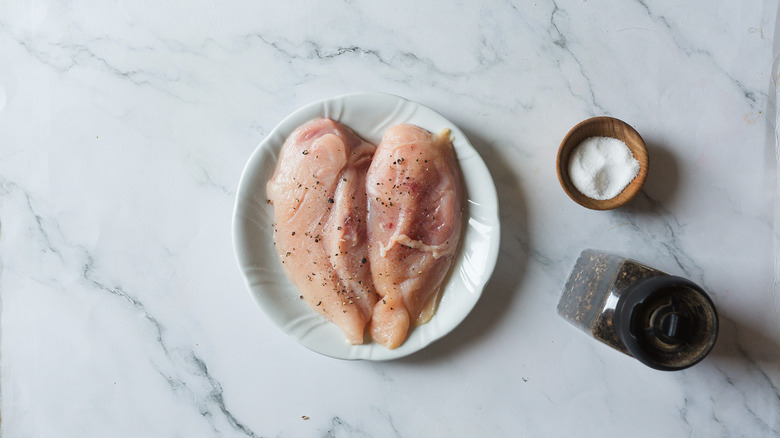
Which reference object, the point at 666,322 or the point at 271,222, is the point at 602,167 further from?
the point at 271,222

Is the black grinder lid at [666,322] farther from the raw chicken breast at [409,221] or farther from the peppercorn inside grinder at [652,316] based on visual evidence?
the raw chicken breast at [409,221]

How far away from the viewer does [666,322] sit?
1.15 metres

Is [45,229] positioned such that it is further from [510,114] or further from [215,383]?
[510,114]

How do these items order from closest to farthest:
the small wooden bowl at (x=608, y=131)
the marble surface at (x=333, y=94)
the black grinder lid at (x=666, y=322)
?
1. the black grinder lid at (x=666, y=322)
2. the small wooden bowl at (x=608, y=131)
3. the marble surface at (x=333, y=94)

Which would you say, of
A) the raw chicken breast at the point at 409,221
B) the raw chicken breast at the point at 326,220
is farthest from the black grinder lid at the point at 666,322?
the raw chicken breast at the point at 326,220

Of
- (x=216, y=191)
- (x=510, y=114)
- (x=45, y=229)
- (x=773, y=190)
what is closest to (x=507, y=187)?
(x=510, y=114)

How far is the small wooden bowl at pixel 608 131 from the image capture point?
54.8 inches

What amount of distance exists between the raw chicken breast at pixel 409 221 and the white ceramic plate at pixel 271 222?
4cm

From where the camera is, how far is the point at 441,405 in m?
1.55

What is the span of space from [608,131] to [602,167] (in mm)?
111

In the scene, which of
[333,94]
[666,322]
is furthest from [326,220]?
[666,322]

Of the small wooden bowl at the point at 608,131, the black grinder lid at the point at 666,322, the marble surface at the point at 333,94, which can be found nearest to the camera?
the black grinder lid at the point at 666,322

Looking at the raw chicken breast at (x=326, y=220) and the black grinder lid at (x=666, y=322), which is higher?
the black grinder lid at (x=666, y=322)

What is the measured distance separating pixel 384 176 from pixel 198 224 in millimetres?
619
